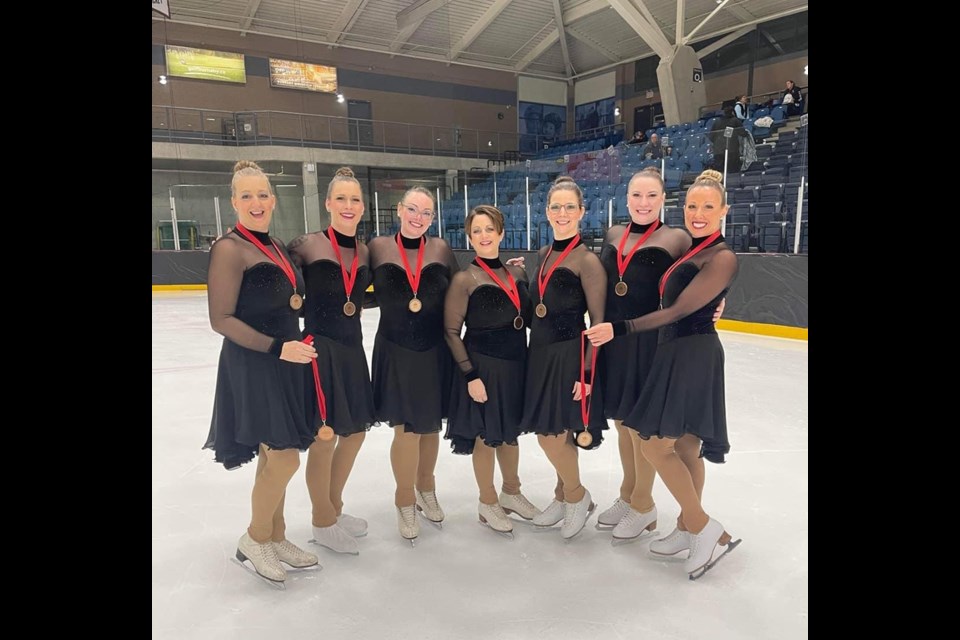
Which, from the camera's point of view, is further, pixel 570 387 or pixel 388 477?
pixel 388 477

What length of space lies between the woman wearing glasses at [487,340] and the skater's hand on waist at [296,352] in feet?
2.02

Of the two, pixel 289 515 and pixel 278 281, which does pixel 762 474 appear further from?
pixel 278 281

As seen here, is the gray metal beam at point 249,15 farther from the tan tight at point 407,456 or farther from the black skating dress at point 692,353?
the black skating dress at point 692,353

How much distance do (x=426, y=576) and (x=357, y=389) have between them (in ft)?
2.50

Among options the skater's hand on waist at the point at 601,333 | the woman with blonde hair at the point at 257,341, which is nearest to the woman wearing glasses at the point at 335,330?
the woman with blonde hair at the point at 257,341

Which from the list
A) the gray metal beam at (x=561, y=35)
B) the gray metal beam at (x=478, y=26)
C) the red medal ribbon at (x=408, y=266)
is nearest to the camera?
the red medal ribbon at (x=408, y=266)

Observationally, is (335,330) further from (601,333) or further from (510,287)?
(601,333)

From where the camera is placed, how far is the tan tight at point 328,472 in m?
2.36

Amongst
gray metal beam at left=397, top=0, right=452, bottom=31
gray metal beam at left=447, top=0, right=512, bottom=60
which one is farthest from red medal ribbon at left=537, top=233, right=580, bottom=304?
gray metal beam at left=447, top=0, right=512, bottom=60
